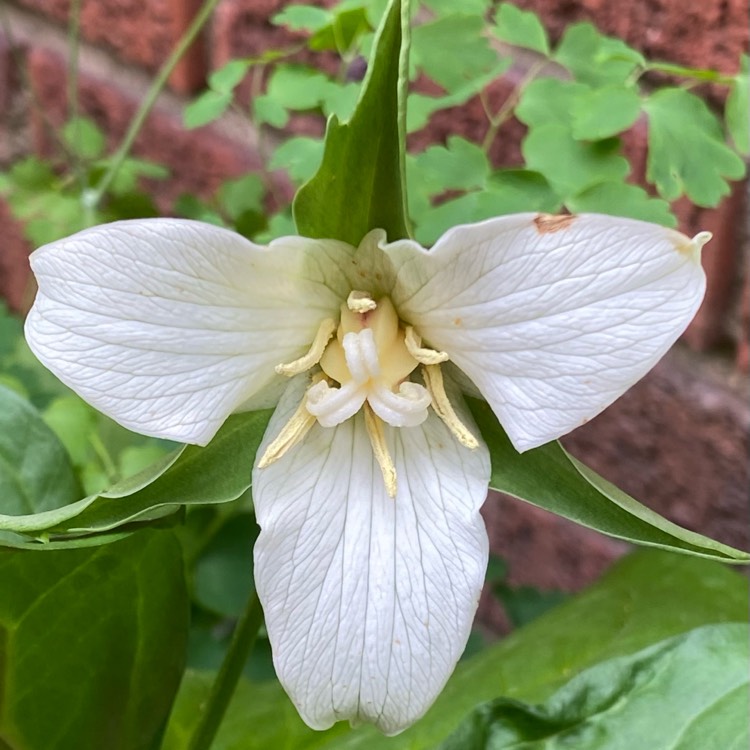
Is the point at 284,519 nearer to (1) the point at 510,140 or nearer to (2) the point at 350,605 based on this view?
(2) the point at 350,605

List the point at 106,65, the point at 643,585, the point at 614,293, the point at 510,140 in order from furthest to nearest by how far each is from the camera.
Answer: the point at 106,65 → the point at 510,140 → the point at 643,585 → the point at 614,293

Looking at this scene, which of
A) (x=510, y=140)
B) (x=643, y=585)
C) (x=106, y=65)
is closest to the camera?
(x=643, y=585)

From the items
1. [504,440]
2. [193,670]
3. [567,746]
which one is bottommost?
[193,670]

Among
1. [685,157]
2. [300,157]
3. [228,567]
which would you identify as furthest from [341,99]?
[228,567]

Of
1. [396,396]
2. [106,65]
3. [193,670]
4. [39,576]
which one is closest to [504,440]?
[396,396]

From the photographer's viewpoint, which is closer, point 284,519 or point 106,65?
point 284,519
